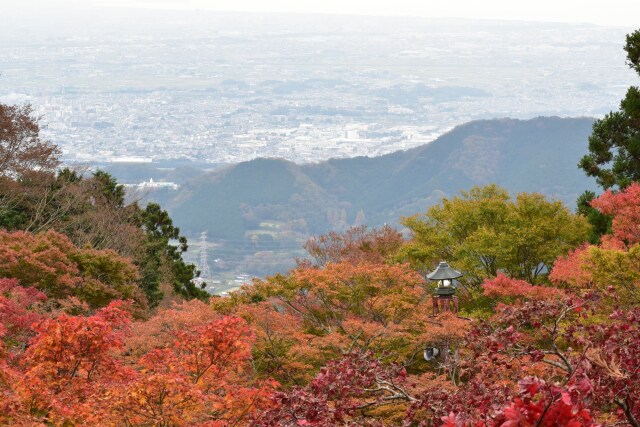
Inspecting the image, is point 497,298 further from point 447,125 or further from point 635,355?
point 447,125

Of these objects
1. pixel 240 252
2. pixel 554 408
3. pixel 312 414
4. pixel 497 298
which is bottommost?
pixel 240 252

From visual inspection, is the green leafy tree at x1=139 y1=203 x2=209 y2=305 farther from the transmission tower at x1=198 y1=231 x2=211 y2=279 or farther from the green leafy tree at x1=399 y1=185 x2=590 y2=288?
the transmission tower at x1=198 y1=231 x2=211 y2=279

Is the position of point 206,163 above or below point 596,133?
below

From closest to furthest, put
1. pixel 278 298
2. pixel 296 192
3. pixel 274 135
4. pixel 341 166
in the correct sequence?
pixel 278 298 → pixel 296 192 → pixel 341 166 → pixel 274 135

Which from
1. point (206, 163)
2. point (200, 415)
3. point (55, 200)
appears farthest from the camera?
point (206, 163)

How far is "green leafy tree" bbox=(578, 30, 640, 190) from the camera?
23781 millimetres

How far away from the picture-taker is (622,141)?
24422 millimetres

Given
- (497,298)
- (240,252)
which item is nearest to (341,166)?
(240,252)

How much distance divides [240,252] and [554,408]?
309 ft

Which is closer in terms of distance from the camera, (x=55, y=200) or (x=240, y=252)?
(x=55, y=200)

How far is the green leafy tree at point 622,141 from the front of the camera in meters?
23.8

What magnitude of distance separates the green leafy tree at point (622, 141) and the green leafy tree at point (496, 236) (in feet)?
5.97

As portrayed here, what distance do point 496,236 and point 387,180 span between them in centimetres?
9668

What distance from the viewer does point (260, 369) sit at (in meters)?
15.4
